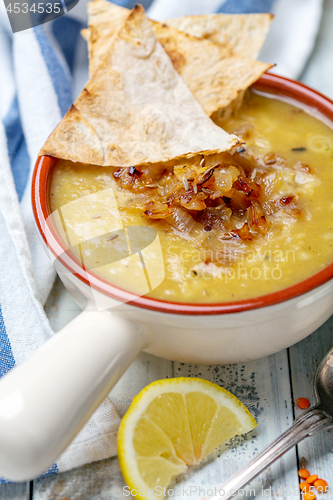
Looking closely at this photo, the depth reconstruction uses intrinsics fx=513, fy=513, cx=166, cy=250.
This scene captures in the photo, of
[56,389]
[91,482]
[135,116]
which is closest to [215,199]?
[135,116]

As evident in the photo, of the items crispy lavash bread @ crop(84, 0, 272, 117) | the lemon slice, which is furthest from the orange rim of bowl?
crispy lavash bread @ crop(84, 0, 272, 117)

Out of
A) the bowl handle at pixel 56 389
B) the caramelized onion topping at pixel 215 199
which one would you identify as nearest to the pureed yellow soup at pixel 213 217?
the caramelized onion topping at pixel 215 199

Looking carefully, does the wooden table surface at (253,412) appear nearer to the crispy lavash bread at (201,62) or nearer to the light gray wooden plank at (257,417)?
the light gray wooden plank at (257,417)

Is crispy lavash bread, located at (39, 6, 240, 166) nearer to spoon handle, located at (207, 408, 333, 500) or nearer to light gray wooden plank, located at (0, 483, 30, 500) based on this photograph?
spoon handle, located at (207, 408, 333, 500)

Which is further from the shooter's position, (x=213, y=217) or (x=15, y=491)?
(x=213, y=217)

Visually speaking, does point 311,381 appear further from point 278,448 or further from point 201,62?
point 201,62

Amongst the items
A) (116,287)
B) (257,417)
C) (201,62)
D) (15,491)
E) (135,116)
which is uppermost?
(201,62)

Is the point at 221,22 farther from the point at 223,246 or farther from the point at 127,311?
the point at 127,311
